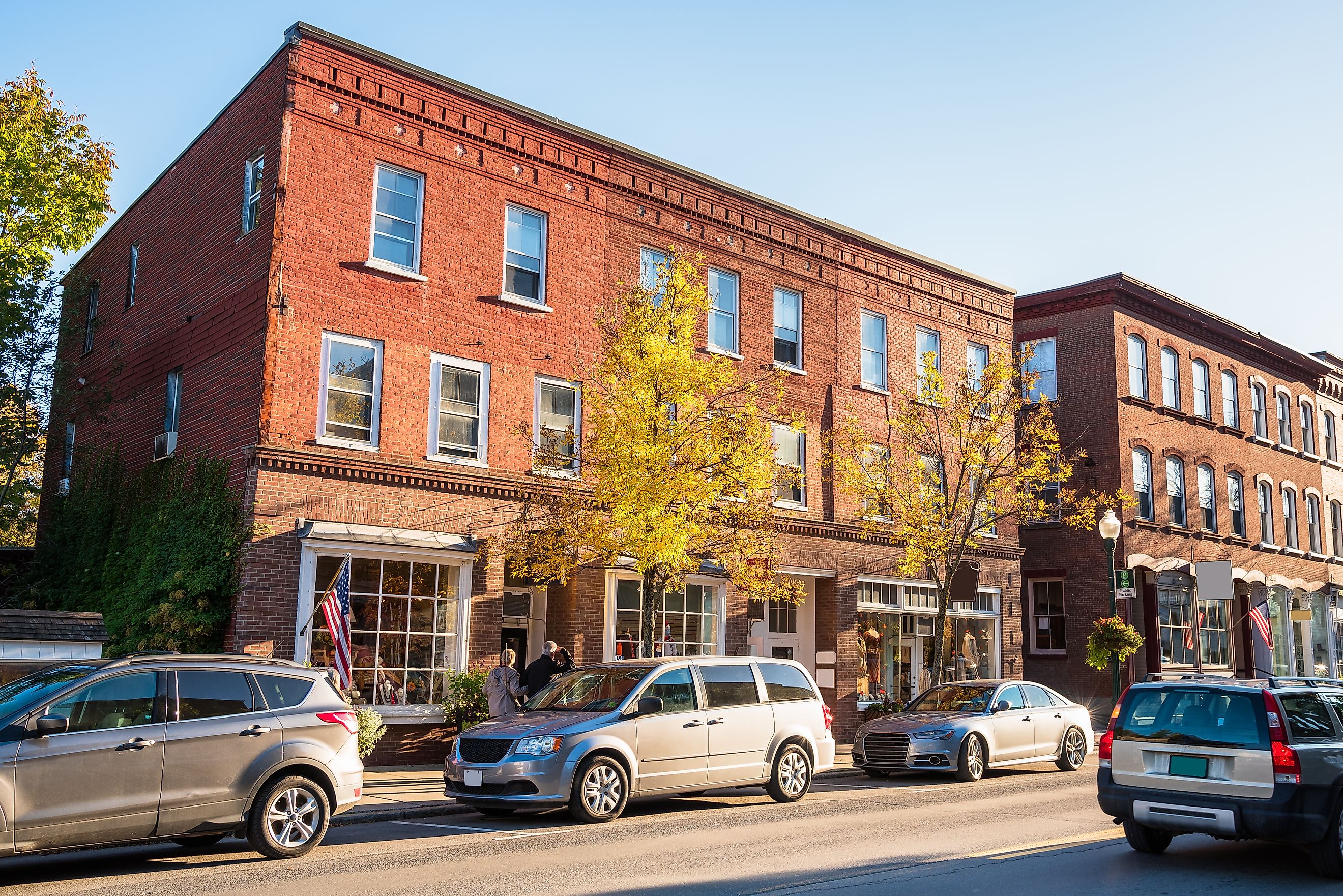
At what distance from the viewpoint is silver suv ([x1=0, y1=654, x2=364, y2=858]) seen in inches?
347

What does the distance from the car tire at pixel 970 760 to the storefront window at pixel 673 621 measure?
522 cm

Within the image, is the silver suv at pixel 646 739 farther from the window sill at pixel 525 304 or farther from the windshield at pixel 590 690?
the window sill at pixel 525 304

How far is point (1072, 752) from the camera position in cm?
1936

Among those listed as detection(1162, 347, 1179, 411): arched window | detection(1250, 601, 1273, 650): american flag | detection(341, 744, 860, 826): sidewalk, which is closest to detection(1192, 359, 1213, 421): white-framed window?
detection(1162, 347, 1179, 411): arched window

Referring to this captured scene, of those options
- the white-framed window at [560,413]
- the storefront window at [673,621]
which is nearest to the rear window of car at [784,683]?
the storefront window at [673,621]

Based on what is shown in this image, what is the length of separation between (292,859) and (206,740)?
1.32 m

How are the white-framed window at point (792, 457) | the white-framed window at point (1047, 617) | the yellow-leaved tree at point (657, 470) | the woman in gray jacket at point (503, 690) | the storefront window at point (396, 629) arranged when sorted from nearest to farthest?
the woman in gray jacket at point (503, 690)
the yellow-leaved tree at point (657, 470)
the storefront window at point (396, 629)
the white-framed window at point (792, 457)
the white-framed window at point (1047, 617)

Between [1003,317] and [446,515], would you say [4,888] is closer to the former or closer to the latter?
[446,515]

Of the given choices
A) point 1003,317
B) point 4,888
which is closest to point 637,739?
point 4,888

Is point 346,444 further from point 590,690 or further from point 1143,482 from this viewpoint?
point 1143,482

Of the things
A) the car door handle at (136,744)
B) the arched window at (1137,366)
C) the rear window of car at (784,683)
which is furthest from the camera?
the arched window at (1137,366)

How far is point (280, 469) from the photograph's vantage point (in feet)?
55.3

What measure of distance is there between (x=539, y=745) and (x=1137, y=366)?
26138 millimetres

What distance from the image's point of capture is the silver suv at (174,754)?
882 cm
